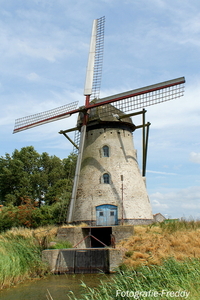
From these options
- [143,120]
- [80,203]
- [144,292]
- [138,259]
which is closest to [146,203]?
[80,203]

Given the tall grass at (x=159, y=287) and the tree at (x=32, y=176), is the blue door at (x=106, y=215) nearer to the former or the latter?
the tall grass at (x=159, y=287)

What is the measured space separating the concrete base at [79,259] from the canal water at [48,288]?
968 mm

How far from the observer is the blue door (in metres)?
17.4

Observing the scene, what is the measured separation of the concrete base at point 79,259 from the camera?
40.4ft

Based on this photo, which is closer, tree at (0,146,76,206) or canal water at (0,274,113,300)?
canal water at (0,274,113,300)

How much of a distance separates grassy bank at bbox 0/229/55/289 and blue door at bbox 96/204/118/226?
4599 millimetres

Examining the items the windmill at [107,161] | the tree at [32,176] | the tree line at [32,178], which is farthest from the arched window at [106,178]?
the tree at [32,176]

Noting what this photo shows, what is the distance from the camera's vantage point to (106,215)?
17.4 meters

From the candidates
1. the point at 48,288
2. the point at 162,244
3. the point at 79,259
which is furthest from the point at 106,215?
the point at 48,288

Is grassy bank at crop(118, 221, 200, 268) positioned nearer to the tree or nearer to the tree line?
the tree line

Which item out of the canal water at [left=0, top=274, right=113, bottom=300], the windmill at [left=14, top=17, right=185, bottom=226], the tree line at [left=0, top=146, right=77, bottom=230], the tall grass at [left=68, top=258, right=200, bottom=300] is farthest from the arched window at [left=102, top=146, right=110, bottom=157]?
the tall grass at [left=68, top=258, right=200, bottom=300]

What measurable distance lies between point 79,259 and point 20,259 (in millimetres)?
3191

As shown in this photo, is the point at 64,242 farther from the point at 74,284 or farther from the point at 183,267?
the point at 183,267

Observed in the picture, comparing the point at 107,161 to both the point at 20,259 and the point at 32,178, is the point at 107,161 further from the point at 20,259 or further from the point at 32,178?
the point at 32,178
